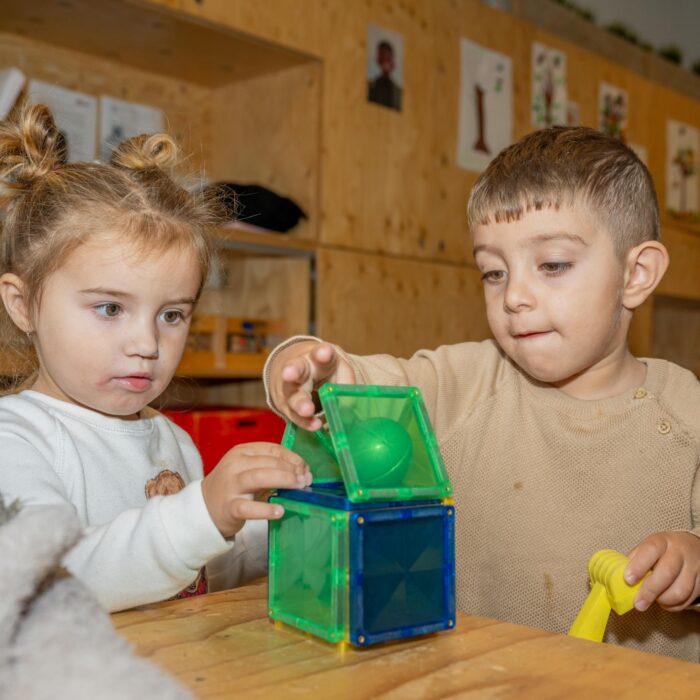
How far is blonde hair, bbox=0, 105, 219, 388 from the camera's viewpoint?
106 cm

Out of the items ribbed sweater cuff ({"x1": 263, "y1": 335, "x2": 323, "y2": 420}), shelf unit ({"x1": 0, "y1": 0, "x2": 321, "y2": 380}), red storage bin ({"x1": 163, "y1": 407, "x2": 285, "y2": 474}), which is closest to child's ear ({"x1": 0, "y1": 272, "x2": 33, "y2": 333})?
ribbed sweater cuff ({"x1": 263, "y1": 335, "x2": 323, "y2": 420})

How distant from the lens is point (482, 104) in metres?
3.15

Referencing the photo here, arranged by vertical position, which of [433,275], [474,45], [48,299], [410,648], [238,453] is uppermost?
[474,45]

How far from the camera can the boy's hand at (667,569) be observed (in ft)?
2.47

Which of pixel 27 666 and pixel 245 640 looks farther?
pixel 245 640

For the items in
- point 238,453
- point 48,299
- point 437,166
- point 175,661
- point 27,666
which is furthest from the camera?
point 437,166

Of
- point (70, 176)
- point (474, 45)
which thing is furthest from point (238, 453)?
point (474, 45)

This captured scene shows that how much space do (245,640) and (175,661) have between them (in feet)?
0.23

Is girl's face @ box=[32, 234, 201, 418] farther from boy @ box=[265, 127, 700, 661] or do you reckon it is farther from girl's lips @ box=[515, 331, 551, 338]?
girl's lips @ box=[515, 331, 551, 338]

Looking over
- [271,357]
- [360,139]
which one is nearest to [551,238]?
[271,357]

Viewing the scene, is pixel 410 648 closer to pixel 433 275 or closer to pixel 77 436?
pixel 77 436

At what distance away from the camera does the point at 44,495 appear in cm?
81

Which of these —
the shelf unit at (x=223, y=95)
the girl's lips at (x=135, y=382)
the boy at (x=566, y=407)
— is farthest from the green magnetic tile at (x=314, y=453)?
the shelf unit at (x=223, y=95)

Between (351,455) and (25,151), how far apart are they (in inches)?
28.1
